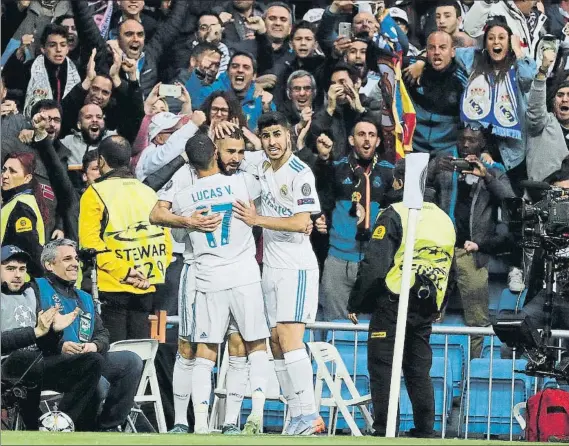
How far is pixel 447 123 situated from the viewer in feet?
44.1

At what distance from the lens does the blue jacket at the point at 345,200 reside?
512 inches

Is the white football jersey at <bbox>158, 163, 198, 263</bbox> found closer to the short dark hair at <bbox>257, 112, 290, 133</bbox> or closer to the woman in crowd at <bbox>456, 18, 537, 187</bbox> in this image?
the short dark hair at <bbox>257, 112, 290, 133</bbox>

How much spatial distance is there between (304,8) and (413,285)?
4935mm

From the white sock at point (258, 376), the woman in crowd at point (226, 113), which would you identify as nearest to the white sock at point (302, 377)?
the white sock at point (258, 376)

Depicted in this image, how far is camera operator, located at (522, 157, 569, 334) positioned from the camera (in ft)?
36.2

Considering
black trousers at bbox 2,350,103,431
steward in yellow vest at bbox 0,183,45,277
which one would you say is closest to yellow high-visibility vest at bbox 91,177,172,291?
steward in yellow vest at bbox 0,183,45,277

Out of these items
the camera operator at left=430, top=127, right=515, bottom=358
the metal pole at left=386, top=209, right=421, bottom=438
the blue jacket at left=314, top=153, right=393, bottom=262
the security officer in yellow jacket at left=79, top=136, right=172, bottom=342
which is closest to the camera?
the metal pole at left=386, top=209, right=421, bottom=438

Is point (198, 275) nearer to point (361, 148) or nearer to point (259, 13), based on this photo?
point (361, 148)

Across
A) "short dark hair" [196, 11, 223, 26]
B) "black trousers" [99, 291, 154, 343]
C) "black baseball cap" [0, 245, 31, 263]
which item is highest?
"short dark hair" [196, 11, 223, 26]

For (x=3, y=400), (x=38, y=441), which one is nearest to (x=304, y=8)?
(x=3, y=400)

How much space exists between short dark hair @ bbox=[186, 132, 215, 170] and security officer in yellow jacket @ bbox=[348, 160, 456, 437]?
1596mm

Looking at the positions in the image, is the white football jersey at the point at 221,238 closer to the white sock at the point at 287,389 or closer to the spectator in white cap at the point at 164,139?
the white sock at the point at 287,389

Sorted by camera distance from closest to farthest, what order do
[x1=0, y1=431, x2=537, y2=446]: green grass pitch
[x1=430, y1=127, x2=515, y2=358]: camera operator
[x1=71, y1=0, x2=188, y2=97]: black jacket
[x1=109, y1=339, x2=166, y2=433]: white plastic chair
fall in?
[x1=0, y1=431, x2=537, y2=446]: green grass pitch
[x1=109, y1=339, x2=166, y2=433]: white plastic chair
[x1=430, y1=127, x2=515, y2=358]: camera operator
[x1=71, y1=0, x2=188, y2=97]: black jacket

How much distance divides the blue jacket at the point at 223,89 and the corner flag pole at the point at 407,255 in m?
4.09
